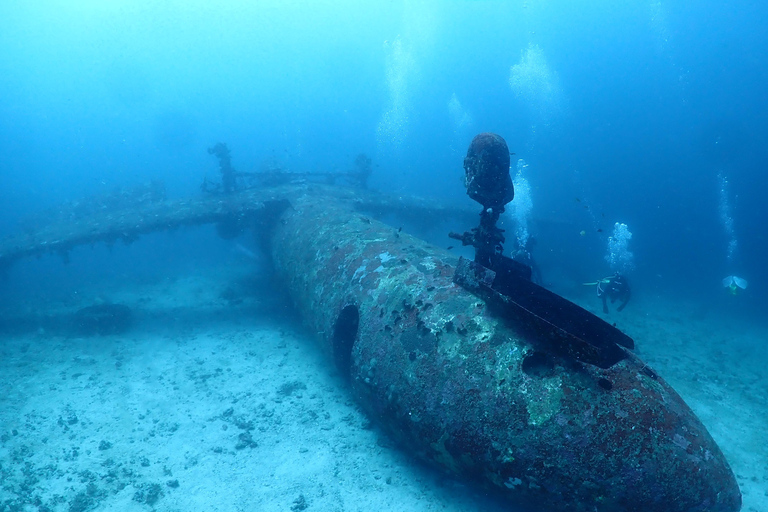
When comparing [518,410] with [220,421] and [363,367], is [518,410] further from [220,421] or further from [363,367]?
[220,421]

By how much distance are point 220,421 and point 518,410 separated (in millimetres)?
5832

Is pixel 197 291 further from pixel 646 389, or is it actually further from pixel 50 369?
pixel 646 389

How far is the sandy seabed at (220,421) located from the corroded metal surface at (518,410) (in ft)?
3.33

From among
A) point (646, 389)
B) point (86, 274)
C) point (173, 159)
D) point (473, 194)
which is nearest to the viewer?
point (646, 389)

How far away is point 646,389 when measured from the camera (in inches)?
164

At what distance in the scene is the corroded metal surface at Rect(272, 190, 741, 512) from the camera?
12.7 feet

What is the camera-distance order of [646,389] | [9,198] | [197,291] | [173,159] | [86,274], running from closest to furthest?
[646,389] < [197,291] < [86,274] < [9,198] < [173,159]

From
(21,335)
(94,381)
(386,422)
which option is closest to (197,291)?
(21,335)

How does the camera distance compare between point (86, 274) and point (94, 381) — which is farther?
point (86, 274)

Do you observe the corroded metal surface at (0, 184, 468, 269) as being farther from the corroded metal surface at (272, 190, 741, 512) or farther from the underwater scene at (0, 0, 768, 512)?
the corroded metal surface at (272, 190, 741, 512)

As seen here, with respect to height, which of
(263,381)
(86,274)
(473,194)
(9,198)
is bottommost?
(9,198)

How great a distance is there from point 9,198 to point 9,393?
58.5 meters

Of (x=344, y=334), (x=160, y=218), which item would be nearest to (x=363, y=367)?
(x=344, y=334)

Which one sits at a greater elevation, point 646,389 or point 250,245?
point 646,389
